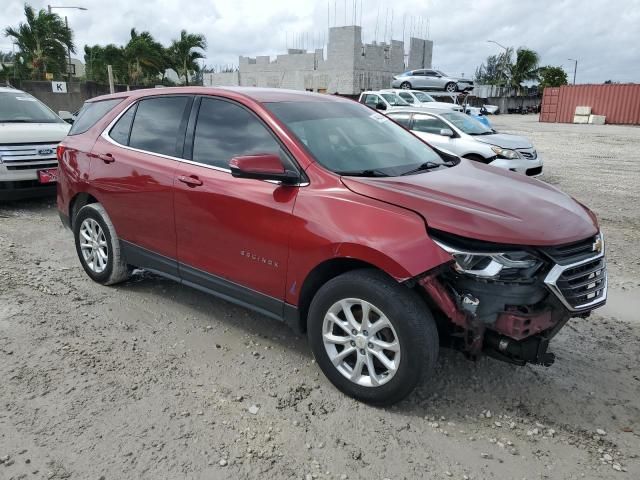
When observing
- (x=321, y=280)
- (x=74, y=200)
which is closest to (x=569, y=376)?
(x=321, y=280)

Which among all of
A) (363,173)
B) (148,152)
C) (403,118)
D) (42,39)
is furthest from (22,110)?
(42,39)

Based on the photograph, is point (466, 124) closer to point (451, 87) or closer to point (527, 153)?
point (527, 153)

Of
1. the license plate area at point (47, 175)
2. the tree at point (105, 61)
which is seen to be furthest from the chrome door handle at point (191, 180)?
the tree at point (105, 61)

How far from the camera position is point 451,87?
34531 mm

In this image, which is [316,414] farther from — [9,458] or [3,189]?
[3,189]

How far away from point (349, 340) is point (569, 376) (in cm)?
153

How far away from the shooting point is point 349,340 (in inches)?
121

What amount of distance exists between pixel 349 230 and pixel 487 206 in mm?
775

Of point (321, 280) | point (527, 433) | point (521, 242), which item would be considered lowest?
point (527, 433)

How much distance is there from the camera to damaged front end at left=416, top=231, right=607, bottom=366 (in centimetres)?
274

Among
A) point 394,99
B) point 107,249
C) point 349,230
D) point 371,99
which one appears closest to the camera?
point 349,230

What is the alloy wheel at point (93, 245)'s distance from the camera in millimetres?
4738

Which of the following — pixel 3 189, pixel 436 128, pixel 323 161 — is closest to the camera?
pixel 323 161

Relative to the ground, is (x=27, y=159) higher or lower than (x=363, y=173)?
lower
